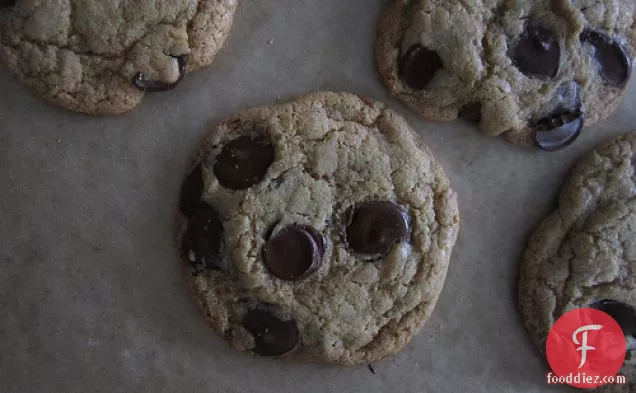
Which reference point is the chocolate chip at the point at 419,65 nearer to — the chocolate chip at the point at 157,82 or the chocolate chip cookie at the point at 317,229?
the chocolate chip cookie at the point at 317,229

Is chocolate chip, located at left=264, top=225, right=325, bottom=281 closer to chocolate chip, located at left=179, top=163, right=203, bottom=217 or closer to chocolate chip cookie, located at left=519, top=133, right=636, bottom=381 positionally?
chocolate chip, located at left=179, top=163, right=203, bottom=217

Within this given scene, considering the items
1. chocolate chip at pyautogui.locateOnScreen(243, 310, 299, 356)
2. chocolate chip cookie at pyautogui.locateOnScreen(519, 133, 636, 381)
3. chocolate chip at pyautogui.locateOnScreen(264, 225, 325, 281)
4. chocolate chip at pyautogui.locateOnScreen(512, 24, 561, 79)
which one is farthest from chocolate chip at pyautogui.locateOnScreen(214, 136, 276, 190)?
chocolate chip cookie at pyautogui.locateOnScreen(519, 133, 636, 381)

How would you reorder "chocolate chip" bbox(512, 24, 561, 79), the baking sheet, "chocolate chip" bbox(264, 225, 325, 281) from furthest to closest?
the baking sheet < "chocolate chip" bbox(512, 24, 561, 79) < "chocolate chip" bbox(264, 225, 325, 281)

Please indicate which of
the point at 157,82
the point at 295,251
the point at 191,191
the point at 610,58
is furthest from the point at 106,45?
the point at 610,58

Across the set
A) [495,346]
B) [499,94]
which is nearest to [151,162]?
[499,94]

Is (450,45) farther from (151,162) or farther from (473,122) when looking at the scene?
(151,162)

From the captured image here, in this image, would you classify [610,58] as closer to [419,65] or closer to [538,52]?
[538,52]
